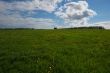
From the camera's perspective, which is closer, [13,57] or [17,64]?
[17,64]

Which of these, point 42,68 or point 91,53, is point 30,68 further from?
point 91,53

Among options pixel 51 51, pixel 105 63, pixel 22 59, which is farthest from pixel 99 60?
pixel 22 59

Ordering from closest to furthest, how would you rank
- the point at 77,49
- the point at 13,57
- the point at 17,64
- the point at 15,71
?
the point at 15,71 < the point at 17,64 < the point at 13,57 < the point at 77,49

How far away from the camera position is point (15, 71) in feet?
72.5

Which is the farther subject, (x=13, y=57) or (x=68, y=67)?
(x=13, y=57)

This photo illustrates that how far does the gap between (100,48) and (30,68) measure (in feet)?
38.7

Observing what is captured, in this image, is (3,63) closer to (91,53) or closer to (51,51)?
(51,51)

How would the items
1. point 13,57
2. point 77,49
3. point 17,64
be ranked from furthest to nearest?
point 77,49
point 13,57
point 17,64

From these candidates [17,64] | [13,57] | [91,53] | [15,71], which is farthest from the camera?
[91,53]

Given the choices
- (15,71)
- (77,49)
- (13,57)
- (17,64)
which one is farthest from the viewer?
(77,49)

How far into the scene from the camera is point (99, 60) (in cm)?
2525

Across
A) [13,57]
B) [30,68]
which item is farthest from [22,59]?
[30,68]

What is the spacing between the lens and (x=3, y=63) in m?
24.7

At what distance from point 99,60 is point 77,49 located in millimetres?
5296
